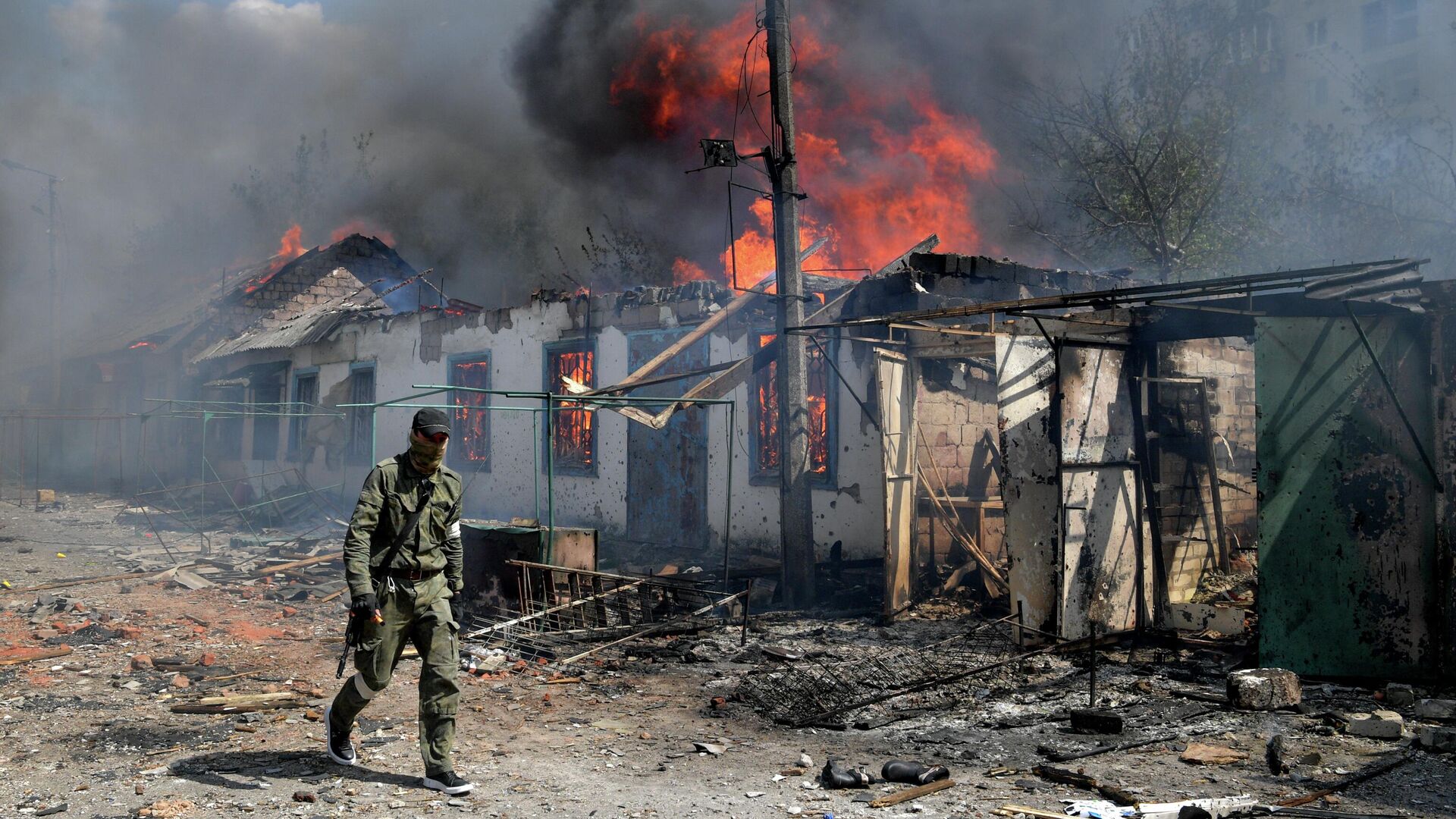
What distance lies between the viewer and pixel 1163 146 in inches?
765

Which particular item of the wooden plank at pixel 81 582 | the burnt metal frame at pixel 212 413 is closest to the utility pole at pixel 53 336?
the burnt metal frame at pixel 212 413

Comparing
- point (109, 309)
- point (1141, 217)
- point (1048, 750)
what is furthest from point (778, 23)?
point (109, 309)

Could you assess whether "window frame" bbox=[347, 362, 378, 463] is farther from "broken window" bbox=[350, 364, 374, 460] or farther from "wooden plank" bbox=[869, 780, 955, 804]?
"wooden plank" bbox=[869, 780, 955, 804]

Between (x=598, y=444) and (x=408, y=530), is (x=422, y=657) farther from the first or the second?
(x=598, y=444)

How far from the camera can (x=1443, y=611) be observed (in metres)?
6.81

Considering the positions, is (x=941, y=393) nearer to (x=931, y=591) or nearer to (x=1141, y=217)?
(x=931, y=591)

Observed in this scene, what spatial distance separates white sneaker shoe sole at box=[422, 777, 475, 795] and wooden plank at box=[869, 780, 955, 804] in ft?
6.35

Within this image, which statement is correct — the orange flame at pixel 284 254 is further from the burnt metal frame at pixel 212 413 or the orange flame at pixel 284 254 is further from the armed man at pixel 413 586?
the armed man at pixel 413 586

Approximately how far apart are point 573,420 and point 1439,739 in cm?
1176

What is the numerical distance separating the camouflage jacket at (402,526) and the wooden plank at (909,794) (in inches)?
94.1

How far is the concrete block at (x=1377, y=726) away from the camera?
18.6 ft

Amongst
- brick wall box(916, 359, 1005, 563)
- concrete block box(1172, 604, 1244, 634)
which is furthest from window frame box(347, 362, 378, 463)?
concrete block box(1172, 604, 1244, 634)

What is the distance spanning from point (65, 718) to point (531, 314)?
1026 cm

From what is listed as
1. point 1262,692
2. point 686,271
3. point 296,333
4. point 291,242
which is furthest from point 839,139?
point 291,242
